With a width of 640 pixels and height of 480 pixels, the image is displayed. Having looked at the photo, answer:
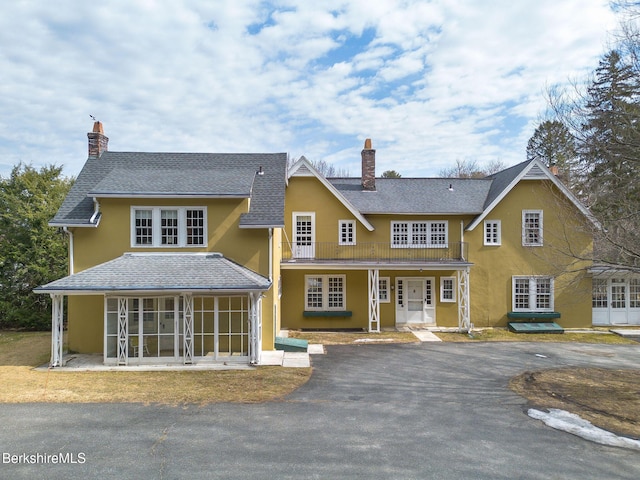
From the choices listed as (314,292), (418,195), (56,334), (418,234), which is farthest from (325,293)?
(56,334)

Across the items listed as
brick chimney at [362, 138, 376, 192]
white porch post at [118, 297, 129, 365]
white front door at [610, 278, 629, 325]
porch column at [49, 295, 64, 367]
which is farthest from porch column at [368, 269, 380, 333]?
porch column at [49, 295, 64, 367]

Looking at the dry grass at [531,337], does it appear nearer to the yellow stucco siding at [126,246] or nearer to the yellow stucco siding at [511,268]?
the yellow stucco siding at [511,268]

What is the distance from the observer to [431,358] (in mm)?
15422

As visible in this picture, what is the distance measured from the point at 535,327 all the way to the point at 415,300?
610 cm

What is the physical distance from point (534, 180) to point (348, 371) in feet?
49.8

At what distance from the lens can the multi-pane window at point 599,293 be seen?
22.5m

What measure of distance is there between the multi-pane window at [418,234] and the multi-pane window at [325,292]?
3.75 metres

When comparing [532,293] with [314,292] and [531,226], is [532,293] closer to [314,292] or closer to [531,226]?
[531,226]

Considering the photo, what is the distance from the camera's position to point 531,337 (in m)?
20.0

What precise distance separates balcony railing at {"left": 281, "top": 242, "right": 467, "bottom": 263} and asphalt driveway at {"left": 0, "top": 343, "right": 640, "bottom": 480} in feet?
32.0

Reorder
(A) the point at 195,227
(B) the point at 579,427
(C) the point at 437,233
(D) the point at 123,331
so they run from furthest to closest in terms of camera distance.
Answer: (C) the point at 437,233 → (A) the point at 195,227 → (D) the point at 123,331 → (B) the point at 579,427

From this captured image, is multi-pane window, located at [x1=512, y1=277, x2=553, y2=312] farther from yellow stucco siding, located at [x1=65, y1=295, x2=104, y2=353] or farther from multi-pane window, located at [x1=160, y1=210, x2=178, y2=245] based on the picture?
yellow stucco siding, located at [x1=65, y1=295, x2=104, y2=353]

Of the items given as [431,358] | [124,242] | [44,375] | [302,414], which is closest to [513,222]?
[431,358]

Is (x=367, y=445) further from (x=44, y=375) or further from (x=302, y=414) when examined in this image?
(x=44, y=375)
